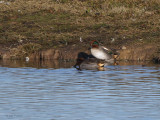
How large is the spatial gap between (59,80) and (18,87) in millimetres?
1984

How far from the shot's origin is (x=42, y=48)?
81.1 ft

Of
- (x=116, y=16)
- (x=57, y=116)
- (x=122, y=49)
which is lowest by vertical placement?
(x=57, y=116)

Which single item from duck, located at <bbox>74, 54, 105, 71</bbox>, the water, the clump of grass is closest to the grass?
the clump of grass

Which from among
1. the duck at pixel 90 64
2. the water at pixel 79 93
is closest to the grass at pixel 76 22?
the duck at pixel 90 64

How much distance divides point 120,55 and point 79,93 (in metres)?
10.2

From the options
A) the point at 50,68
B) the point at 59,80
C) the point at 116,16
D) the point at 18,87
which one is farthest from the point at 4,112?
the point at 116,16

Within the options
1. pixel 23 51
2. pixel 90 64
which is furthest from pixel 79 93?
pixel 23 51

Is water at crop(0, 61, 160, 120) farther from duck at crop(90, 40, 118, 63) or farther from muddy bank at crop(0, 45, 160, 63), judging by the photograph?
muddy bank at crop(0, 45, 160, 63)

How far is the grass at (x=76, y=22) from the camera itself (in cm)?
2589

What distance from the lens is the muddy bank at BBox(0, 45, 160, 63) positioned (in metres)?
23.1

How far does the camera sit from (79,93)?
527 inches

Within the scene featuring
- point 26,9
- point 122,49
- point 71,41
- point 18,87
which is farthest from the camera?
point 26,9

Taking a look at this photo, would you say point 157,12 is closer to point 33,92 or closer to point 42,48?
point 42,48

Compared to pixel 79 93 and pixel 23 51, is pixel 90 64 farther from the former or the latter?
pixel 79 93
